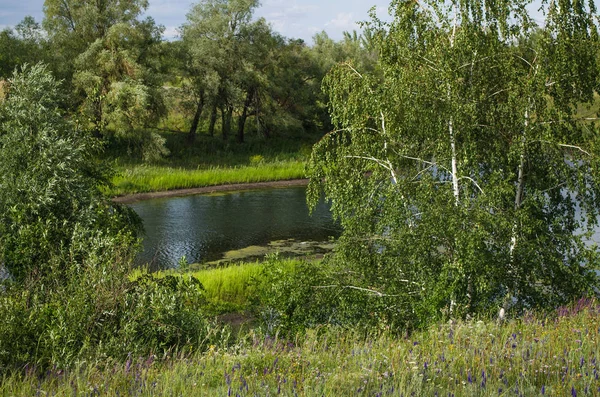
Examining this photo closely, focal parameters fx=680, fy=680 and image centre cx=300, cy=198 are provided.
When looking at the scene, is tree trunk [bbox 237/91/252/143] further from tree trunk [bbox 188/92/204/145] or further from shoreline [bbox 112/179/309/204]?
shoreline [bbox 112/179/309/204]

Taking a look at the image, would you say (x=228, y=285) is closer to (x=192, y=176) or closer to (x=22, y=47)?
(x=192, y=176)

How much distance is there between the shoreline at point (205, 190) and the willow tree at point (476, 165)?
23113 millimetres

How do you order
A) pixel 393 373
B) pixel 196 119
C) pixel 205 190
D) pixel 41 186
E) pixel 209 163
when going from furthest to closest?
pixel 196 119 → pixel 209 163 → pixel 205 190 → pixel 41 186 → pixel 393 373

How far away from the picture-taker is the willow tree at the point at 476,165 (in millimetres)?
12148

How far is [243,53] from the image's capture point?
46875mm

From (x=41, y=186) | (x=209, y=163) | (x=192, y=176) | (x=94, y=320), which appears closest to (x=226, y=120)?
(x=209, y=163)

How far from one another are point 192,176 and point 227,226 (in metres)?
12.5

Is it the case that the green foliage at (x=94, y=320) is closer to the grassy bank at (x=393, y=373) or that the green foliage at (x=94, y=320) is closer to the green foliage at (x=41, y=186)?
the grassy bank at (x=393, y=373)

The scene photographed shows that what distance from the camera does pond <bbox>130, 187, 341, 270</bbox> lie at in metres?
23.9

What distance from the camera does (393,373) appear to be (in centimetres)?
601

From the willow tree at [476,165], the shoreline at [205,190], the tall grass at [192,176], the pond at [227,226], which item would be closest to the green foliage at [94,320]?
the willow tree at [476,165]

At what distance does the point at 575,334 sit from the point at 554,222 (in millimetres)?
5266

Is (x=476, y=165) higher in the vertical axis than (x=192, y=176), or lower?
higher

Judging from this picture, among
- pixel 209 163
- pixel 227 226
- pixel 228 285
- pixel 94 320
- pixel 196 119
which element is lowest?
pixel 228 285
